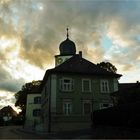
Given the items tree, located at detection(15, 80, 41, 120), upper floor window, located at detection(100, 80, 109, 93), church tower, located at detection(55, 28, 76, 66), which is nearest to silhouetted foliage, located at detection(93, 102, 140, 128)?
upper floor window, located at detection(100, 80, 109, 93)

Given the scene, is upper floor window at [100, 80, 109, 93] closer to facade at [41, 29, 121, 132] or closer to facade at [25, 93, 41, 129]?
facade at [41, 29, 121, 132]

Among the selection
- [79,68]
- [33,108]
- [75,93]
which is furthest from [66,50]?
[33,108]

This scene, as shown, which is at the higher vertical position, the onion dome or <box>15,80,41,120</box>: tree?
the onion dome

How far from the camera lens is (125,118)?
21.8 metres

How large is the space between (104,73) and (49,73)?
8120 millimetres

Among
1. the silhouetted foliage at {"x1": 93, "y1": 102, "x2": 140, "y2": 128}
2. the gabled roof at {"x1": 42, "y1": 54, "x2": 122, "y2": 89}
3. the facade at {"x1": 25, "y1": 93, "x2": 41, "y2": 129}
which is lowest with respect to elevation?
the silhouetted foliage at {"x1": 93, "y1": 102, "x2": 140, "y2": 128}

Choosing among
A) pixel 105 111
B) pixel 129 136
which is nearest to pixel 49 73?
pixel 105 111

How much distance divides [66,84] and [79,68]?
3.54 m

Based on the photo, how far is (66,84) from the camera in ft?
132

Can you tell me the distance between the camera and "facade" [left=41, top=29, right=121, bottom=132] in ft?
125

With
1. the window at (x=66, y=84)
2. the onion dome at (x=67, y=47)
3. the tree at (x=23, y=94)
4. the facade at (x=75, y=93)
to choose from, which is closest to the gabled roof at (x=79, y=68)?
the facade at (x=75, y=93)

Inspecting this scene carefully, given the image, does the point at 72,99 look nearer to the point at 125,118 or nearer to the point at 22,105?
the point at 125,118

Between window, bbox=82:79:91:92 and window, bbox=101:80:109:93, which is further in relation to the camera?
window, bbox=101:80:109:93

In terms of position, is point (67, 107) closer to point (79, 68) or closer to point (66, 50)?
point (79, 68)
